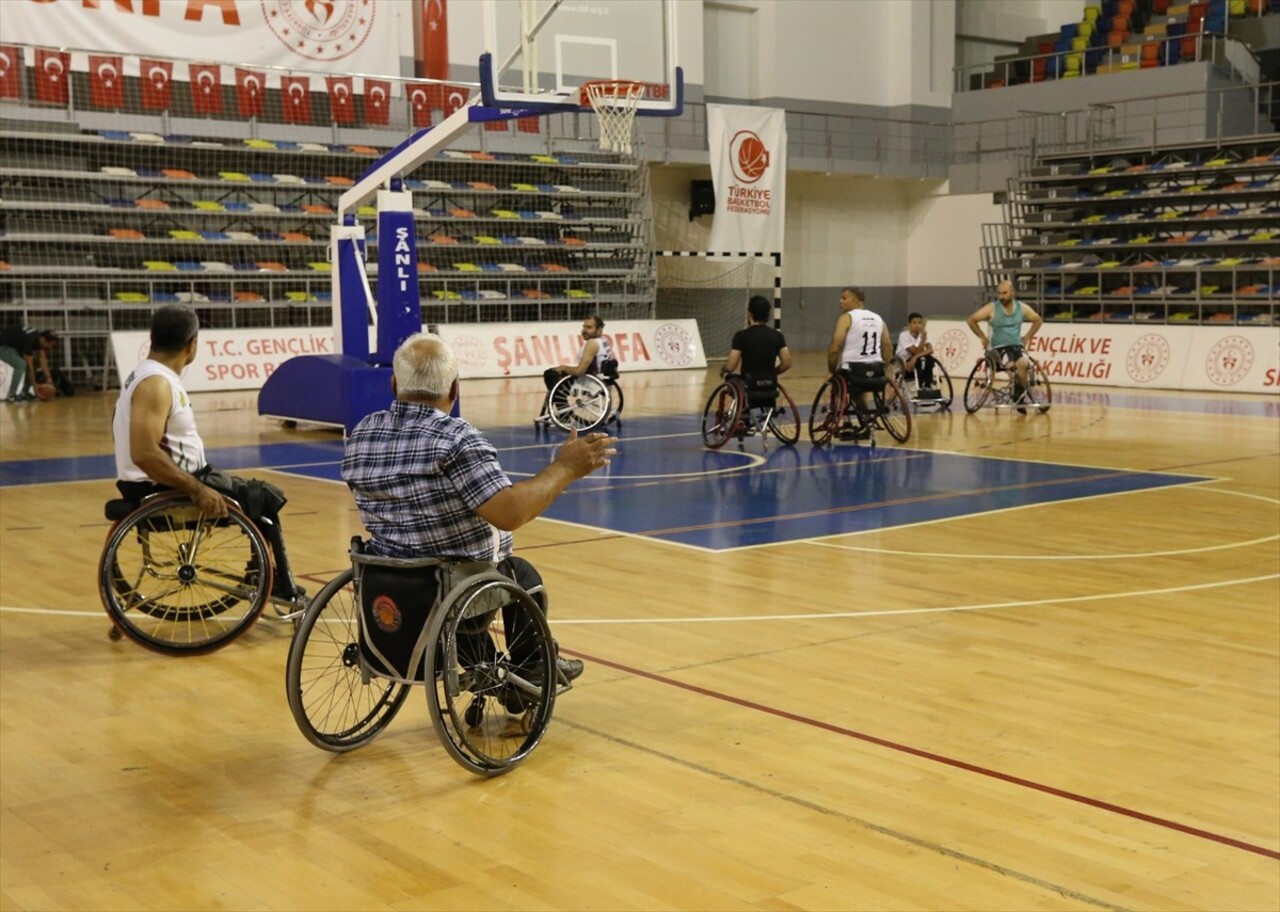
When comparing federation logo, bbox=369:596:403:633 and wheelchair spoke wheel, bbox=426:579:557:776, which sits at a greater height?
federation logo, bbox=369:596:403:633

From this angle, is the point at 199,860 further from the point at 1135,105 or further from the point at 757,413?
the point at 1135,105

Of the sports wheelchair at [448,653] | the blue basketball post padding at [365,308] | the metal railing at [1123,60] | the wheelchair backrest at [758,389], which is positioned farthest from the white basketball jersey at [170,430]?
the metal railing at [1123,60]

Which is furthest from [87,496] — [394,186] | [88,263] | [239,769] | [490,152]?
[490,152]

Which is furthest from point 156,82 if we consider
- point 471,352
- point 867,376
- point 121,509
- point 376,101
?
point 121,509

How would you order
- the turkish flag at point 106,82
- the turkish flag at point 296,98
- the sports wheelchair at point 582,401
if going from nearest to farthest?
the sports wheelchair at point 582,401 < the turkish flag at point 106,82 < the turkish flag at point 296,98

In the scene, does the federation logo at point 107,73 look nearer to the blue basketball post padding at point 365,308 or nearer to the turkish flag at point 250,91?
the turkish flag at point 250,91

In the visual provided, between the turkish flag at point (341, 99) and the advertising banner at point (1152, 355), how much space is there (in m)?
9.08

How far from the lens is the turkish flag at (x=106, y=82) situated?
63.1 feet

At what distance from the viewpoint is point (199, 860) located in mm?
3740

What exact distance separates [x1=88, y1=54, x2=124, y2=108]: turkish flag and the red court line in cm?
1599

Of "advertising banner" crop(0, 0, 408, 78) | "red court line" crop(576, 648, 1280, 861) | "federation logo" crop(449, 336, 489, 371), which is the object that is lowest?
"red court line" crop(576, 648, 1280, 861)

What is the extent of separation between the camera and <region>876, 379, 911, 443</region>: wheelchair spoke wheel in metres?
12.8

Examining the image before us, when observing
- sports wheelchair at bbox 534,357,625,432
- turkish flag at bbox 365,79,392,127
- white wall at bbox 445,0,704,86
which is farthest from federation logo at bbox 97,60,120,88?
sports wheelchair at bbox 534,357,625,432

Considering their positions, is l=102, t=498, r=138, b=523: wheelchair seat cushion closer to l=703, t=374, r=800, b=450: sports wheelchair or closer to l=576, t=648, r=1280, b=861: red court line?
l=576, t=648, r=1280, b=861: red court line
